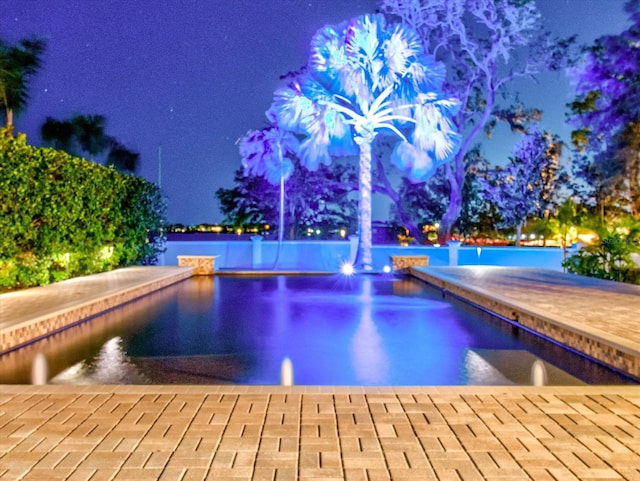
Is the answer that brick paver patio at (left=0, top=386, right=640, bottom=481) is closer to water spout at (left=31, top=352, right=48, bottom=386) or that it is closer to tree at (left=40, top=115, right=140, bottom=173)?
water spout at (left=31, top=352, right=48, bottom=386)

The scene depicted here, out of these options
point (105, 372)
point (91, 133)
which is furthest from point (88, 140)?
point (105, 372)

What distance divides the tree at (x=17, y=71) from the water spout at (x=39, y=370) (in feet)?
55.9

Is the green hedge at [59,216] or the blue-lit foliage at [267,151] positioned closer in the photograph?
the green hedge at [59,216]

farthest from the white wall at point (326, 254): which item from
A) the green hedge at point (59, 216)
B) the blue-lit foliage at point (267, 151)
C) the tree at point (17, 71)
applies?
the tree at point (17, 71)

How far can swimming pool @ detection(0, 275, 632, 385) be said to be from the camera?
587 cm

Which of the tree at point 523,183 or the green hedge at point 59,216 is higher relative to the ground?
the tree at point 523,183

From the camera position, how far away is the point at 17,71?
22516 mm

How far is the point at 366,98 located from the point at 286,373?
575 inches

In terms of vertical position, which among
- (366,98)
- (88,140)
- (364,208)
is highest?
(88,140)

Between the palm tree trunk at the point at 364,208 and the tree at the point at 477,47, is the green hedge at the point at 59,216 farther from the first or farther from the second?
the tree at the point at 477,47

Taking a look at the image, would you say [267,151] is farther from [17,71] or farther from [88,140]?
[88,140]

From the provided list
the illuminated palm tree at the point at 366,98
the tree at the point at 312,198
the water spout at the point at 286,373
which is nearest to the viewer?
the water spout at the point at 286,373

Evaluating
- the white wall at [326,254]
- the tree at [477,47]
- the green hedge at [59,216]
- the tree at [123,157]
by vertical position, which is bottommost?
the white wall at [326,254]

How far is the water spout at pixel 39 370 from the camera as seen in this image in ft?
18.7
